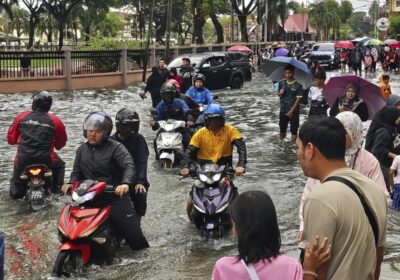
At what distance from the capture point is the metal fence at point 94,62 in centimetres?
2584

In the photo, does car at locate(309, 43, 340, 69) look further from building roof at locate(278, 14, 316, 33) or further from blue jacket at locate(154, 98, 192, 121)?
building roof at locate(278, 14, 316, 33)

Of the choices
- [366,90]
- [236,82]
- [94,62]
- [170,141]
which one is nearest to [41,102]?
[170,141]

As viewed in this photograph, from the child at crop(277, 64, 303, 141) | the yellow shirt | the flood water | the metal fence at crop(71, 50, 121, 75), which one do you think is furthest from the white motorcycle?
the metal fence at crop(71, 50, 121, 75)

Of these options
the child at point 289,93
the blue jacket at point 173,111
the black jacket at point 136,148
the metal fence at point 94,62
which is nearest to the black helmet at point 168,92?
the blue jacket at point 173,111

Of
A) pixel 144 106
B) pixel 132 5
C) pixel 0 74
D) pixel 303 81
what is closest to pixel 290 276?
pixel 303 81

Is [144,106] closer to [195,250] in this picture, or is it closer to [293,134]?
[293,134]

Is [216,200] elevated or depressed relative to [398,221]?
elevated

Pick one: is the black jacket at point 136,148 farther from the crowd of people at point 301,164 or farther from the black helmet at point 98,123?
the black helmet at point 98,123

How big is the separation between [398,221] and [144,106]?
13.2m

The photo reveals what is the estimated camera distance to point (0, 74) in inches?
930

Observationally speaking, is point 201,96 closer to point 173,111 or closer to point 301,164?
point 173,111

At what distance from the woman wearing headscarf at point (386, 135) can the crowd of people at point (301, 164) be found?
0.01 meters

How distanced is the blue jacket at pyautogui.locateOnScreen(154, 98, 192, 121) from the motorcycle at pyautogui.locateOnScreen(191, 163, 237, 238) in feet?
12.4

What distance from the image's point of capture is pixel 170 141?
10203 mm
